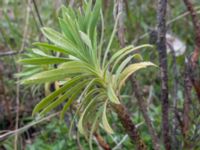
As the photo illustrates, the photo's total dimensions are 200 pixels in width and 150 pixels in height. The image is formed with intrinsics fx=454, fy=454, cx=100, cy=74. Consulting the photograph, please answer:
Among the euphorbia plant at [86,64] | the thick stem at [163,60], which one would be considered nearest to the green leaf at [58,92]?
the euphorbia plant at [86,64]

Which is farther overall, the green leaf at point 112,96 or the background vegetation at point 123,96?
the background vegetation at point 123,96

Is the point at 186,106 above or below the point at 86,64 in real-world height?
below

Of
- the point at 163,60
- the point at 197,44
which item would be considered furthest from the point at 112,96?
the point at 197,44

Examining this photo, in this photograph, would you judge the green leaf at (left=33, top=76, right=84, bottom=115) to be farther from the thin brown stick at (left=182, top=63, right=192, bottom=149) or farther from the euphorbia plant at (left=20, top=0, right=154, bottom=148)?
the thin brown stick at (left=182, top=63, right=192, bottom=149)

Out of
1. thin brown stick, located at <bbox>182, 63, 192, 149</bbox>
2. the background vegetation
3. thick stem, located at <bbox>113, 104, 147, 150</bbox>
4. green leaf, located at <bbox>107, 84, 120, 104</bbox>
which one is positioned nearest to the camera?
green leaf, located at <bbox>107, 84, 120, 104</bbox>

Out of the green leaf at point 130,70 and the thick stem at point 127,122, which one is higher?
the green leaf at point 130,70

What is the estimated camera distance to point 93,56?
0.99m

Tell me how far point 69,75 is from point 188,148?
409 millimetres

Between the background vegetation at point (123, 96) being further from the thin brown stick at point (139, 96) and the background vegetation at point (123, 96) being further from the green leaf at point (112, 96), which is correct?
the green leaf at point (112, 96)

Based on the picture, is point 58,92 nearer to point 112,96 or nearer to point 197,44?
point 112,96

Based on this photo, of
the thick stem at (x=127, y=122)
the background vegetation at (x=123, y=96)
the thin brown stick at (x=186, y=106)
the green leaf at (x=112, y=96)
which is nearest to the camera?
the green leaf at (x=112, y=96)

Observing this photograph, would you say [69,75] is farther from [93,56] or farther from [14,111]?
[14,111]

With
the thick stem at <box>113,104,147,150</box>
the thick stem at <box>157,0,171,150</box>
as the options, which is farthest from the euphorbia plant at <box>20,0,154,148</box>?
the thick stem at <box>157,0,171,150</box>

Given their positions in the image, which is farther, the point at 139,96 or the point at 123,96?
the point at 123,96
